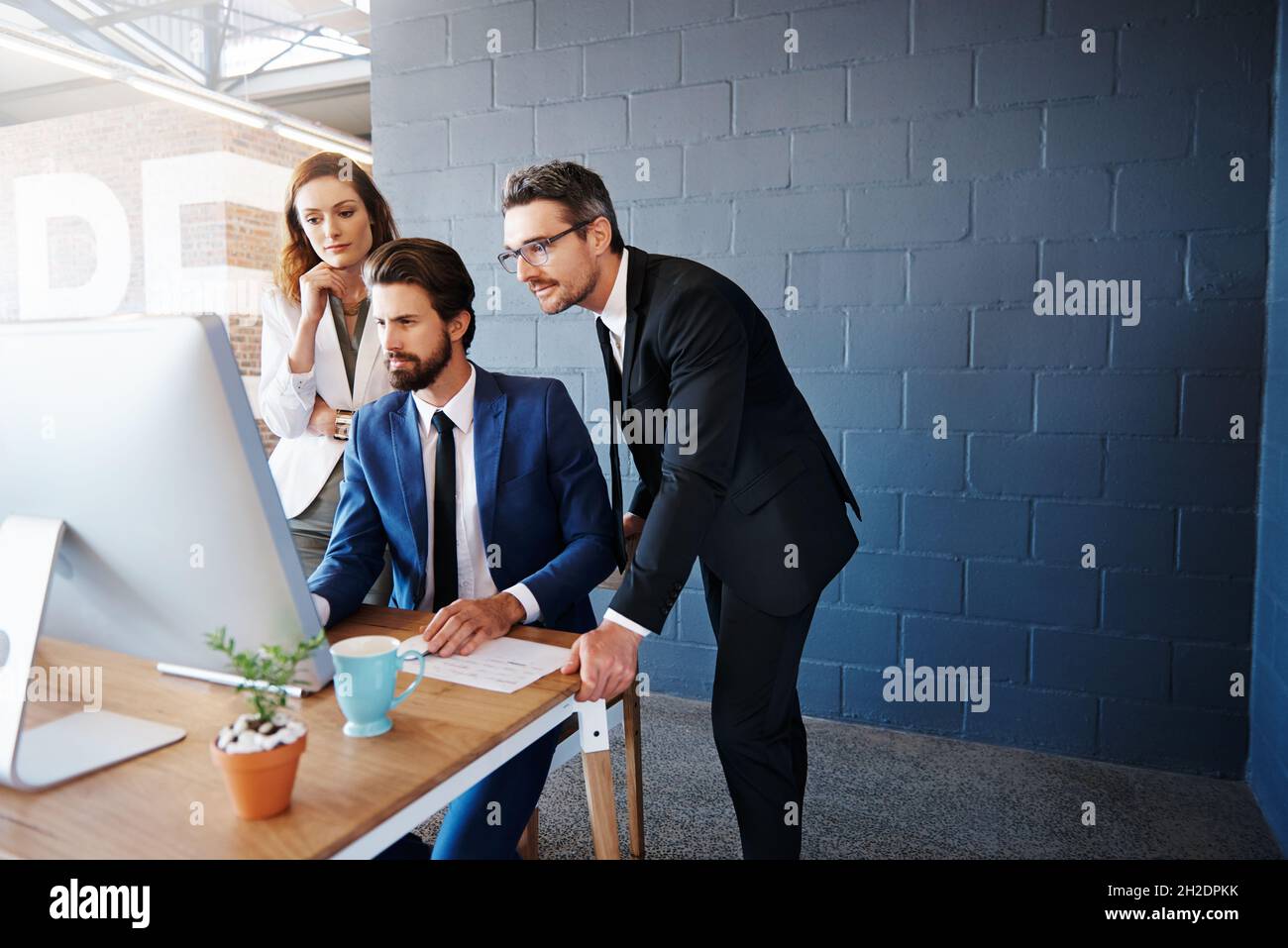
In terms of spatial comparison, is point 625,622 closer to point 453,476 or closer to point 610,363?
point 453,476

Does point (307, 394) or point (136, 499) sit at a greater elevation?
point (307, 394)

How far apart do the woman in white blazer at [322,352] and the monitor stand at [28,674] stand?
1164 mm

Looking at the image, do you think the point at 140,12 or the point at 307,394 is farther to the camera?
the point at 140,12

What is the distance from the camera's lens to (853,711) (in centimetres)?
287

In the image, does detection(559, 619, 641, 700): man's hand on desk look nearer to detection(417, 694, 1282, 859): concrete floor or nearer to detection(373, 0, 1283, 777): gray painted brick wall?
detection(417, 694, 1282, 859): concrete floor

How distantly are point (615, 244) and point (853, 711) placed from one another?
1.82m

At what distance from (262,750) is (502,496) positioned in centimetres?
86

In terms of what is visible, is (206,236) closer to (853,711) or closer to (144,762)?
(853,711)

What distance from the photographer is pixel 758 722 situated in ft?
5.75

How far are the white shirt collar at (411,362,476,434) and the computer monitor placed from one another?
0.72 metres

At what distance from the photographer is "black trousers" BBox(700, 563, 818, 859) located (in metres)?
1.75

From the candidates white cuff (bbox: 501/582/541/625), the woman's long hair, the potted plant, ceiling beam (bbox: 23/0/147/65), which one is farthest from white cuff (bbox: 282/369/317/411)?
ceiling beam (bbox: 23/0/147/65)

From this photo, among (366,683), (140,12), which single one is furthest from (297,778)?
(140,12)
